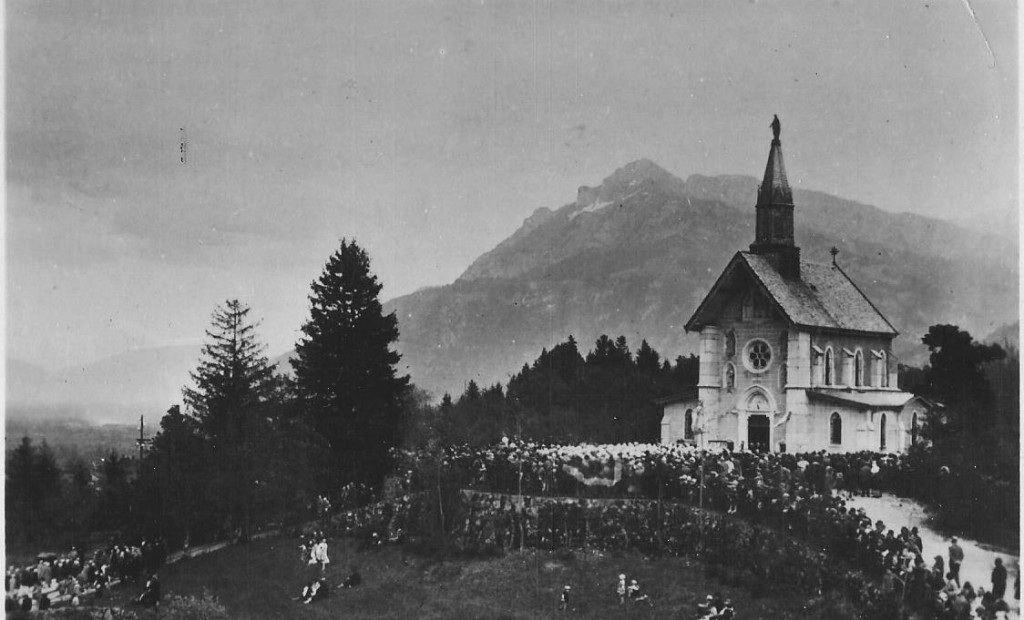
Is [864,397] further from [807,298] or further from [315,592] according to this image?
[315,592]

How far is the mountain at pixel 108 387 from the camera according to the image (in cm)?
1680

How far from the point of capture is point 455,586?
54.7 ft

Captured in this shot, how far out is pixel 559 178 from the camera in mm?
18703

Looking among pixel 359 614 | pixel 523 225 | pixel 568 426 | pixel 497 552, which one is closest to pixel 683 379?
pixel 568 426

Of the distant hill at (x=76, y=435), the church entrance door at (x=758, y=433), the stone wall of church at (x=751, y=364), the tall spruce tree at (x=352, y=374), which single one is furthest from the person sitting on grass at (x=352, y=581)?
the stone wall of church at (x=751, y=364)

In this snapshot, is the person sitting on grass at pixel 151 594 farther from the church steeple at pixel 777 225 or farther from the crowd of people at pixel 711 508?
the church steeple at pixel 777 225

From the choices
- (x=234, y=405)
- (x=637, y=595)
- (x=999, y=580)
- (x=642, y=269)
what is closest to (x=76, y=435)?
(x=234, y=405)

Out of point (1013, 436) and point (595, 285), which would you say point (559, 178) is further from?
point (595, 285)

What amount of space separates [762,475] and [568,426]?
9182 millimetres

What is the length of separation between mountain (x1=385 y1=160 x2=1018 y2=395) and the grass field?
16.1 ft

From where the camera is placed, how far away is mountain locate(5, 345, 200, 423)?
55.1 ft

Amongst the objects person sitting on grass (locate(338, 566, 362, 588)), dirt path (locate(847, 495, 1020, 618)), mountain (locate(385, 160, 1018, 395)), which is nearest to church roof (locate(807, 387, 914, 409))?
mountain (locate(385, 160, 1018, 395))

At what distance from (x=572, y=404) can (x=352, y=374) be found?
9.31m

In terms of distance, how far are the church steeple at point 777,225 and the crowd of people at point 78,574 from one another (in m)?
14.1
